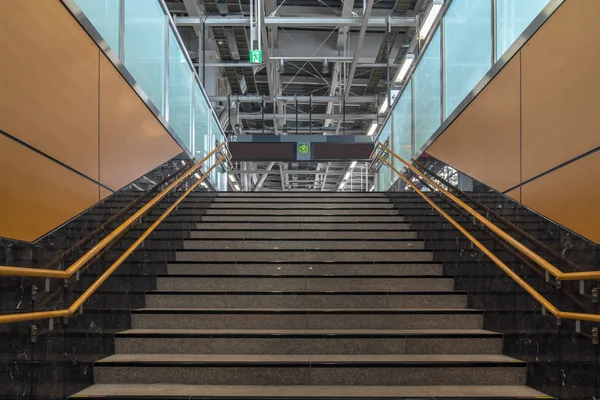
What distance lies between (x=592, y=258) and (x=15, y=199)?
8.94 ft

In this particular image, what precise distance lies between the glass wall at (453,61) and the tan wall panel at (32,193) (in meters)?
2.98

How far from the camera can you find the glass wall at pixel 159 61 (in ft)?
13.3

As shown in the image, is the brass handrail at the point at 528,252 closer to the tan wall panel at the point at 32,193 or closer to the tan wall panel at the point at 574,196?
the tan wall panel at the point at 574,196

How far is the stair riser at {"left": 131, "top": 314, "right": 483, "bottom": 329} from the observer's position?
4125 mm

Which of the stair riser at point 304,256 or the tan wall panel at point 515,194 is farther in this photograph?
the stair riser at point 304,256

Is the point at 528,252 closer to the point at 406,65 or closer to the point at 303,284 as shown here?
the point at 303,284

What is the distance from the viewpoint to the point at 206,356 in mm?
3689

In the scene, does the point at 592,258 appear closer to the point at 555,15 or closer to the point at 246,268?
the point at 555,15

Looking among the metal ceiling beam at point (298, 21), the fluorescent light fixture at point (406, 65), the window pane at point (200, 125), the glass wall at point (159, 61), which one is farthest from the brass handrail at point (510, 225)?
the metal ceiling beam at point (298, 21)

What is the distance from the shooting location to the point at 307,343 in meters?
3.83

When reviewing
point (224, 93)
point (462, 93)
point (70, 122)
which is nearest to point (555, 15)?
point (462, 93)

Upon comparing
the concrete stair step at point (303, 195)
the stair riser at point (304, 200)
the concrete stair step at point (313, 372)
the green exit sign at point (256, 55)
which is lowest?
the concrete stair step at point (313, 372)

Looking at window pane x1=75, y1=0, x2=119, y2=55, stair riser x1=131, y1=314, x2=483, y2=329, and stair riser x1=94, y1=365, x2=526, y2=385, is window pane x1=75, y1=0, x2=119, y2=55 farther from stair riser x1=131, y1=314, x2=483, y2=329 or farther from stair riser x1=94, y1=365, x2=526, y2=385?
stair riser x1=94, y1=365, x2=526, y2=385

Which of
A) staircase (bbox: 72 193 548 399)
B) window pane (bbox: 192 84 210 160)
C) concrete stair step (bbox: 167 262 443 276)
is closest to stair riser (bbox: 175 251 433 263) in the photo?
staircase (bbox: 72 193 548 399)
